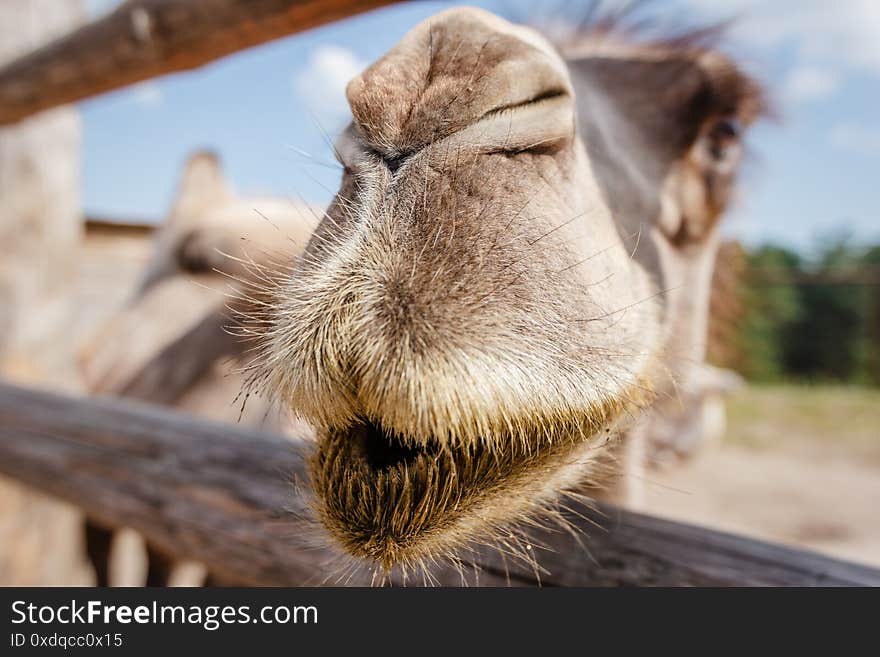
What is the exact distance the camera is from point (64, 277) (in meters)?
3.68

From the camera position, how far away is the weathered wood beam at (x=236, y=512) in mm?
978

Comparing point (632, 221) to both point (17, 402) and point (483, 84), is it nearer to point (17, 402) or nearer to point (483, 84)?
point (483, 84)

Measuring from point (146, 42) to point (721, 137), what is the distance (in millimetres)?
1504

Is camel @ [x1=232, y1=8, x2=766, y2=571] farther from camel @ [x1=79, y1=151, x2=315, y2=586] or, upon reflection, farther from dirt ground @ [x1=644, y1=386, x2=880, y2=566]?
dirt ground @ [x1=644, y1=386, x2=880, y2=566]

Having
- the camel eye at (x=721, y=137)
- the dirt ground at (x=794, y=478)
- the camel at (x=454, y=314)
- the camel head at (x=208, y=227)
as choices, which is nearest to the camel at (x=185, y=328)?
the camel head at (x=208, y=227)

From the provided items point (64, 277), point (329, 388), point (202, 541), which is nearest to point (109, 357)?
point (64, 277)

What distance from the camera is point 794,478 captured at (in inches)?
228

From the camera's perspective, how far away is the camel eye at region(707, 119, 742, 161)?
1.56 metres

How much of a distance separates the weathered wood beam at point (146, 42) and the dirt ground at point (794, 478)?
2.72 meters

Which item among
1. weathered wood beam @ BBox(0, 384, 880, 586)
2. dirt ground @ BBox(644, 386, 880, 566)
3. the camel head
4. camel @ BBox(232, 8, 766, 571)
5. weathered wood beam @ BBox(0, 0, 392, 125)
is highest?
weathered wood beam @ BBox(0, 0, 392, 125)

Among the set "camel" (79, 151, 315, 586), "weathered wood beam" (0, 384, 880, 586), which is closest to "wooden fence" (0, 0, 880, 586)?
"weathered wood beam" (0, 384, 880, 586)

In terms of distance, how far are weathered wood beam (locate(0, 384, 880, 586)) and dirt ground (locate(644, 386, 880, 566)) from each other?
236 cm

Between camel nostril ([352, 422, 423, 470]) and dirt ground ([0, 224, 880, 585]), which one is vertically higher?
camel nostril ([352, 422, 423, 470])
